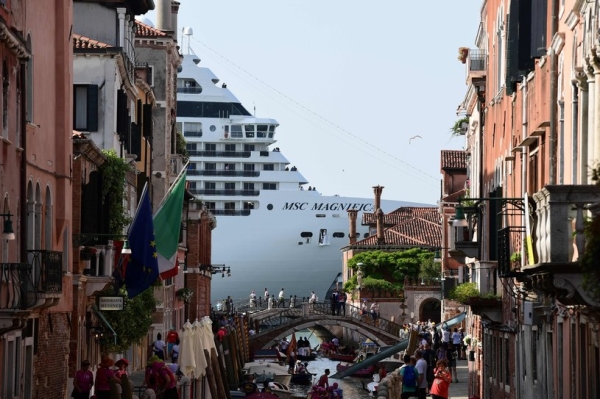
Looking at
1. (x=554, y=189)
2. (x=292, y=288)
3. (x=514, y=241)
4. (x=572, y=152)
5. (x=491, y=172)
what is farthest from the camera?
(x=292, y=288)

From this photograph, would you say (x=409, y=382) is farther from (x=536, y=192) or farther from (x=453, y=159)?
(x=453, y=159)

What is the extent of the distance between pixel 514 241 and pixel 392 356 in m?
43.5

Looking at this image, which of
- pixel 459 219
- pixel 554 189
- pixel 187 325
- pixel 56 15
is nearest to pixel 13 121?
pixel 56 15

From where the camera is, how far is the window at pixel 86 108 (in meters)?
38.2

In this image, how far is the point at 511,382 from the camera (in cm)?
3117

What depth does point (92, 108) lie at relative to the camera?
3822cm

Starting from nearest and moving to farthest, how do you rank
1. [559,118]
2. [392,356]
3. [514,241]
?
[559,118]
[514,241]
[392,356]

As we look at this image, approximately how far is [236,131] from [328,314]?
178 feet

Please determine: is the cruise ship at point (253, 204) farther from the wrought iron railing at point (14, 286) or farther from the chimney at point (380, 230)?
the wrought iron railing at point (14, 286)

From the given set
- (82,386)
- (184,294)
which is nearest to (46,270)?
(82,386)

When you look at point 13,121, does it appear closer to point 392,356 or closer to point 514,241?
point 514,241

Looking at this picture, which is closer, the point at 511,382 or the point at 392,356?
the point at 511,382

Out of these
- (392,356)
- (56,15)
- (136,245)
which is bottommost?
(392,356)

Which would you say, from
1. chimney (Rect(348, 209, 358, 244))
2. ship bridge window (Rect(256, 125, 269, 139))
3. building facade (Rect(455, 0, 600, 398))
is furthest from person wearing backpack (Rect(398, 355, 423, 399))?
ship bridge window (Rect(256, 125, 269, 139))
